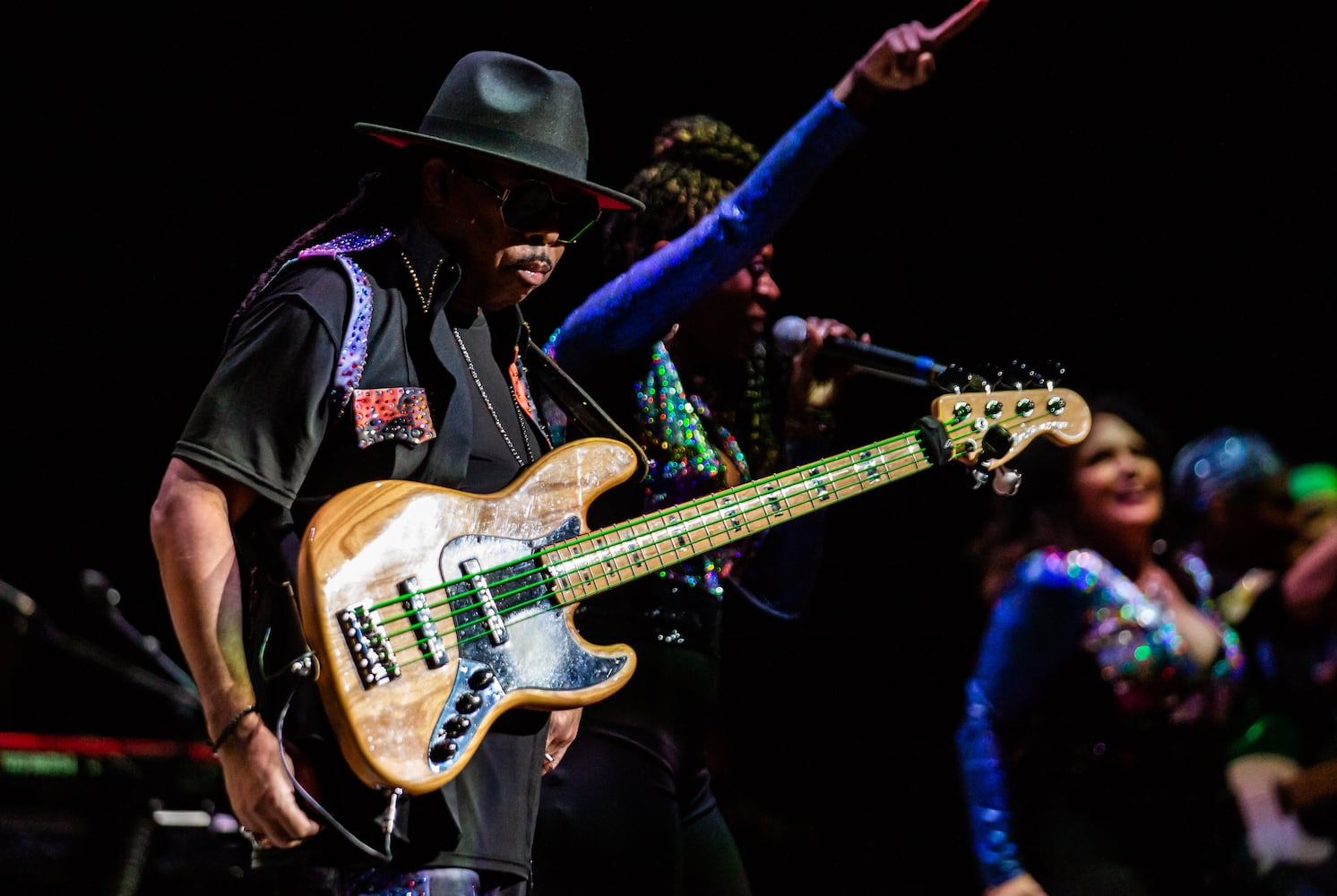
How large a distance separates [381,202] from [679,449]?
0.95 meters

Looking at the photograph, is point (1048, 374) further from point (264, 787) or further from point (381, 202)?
point (264, 787)

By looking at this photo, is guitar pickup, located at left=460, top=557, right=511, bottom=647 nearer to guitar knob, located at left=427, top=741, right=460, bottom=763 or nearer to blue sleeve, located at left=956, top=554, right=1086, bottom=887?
guitar knob, located at left=427, top=741, right=460, bottom=763

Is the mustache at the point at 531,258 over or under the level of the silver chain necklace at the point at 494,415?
over

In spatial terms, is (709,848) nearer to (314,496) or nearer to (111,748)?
(314,496)

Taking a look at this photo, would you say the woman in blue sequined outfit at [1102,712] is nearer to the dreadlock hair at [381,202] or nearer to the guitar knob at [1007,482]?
the guitar knob at [1007,482]

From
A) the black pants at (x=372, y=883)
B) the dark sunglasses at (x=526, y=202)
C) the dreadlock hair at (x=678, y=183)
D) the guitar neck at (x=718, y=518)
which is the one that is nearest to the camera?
the black pants at (x=372, y=883)

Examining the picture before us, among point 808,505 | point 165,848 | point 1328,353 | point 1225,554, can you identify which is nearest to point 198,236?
point 165,848

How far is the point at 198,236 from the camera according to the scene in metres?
4.21

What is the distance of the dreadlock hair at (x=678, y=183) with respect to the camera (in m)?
3.32

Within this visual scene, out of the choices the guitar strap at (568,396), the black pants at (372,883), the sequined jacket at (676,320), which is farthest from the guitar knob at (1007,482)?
the black pants at (372,883)

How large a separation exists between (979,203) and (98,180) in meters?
3.54

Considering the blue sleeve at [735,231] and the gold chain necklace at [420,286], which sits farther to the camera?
the blue sleeve at [735,231]

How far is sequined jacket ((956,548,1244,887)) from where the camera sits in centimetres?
376

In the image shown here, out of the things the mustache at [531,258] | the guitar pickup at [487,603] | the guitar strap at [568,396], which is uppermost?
the mustache at [531,258]
